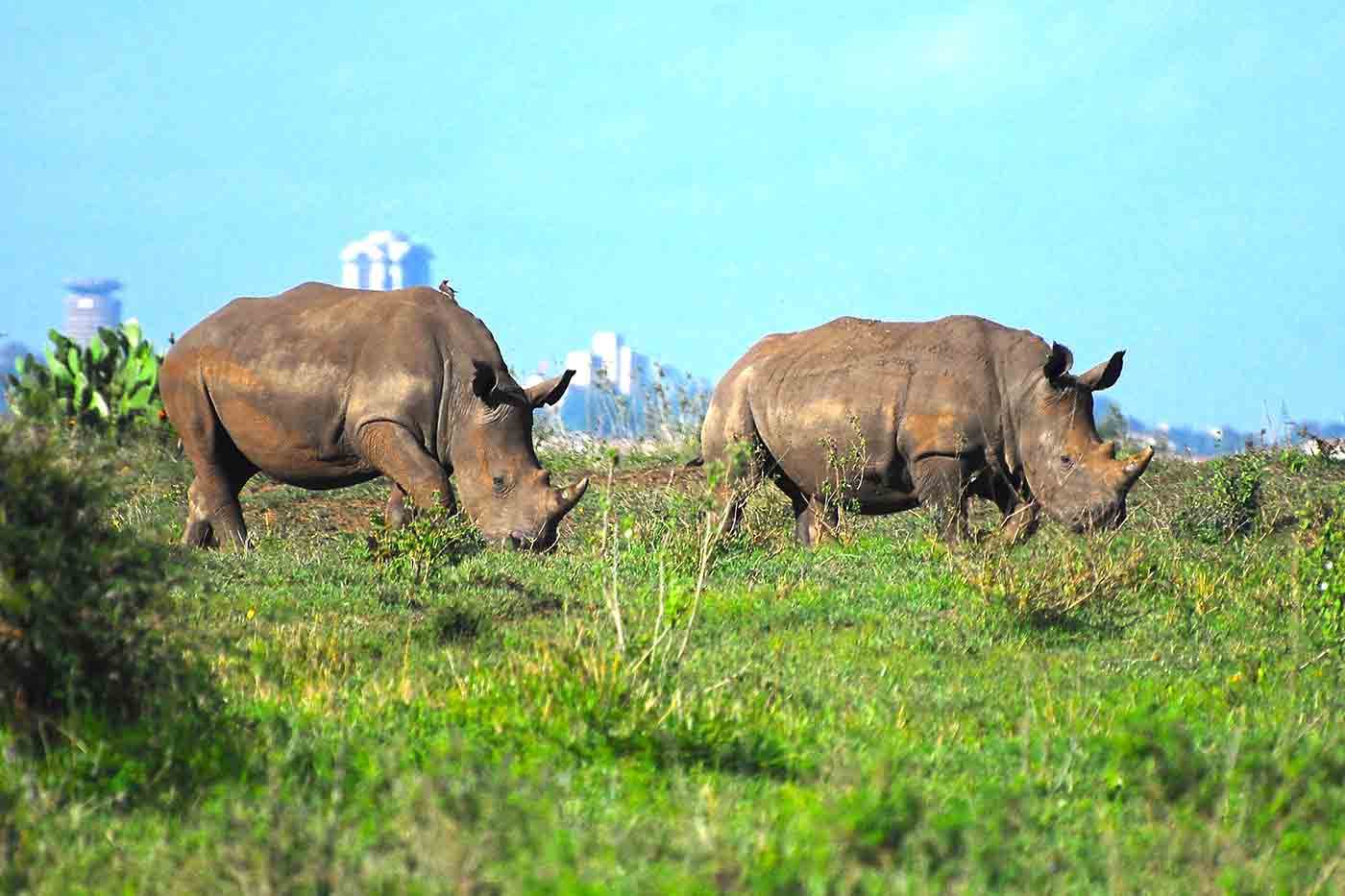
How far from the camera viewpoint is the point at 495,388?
12445 millimetres

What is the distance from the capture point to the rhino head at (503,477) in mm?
12578

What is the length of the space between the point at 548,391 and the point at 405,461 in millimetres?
1327

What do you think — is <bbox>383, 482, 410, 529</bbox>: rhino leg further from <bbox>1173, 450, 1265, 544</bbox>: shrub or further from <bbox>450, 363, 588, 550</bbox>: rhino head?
<bbox>1173, 450, 1265, 544</bbox>: shrub

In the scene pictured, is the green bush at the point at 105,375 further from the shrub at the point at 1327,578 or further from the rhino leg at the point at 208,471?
the shrub at the point at 1327,578

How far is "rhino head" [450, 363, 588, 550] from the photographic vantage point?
1258cm

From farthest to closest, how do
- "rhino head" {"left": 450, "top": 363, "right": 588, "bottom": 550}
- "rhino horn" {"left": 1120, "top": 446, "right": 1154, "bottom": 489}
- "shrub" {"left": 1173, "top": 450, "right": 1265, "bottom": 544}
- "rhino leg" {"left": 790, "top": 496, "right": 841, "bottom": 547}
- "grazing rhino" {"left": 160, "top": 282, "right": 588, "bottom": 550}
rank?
"shrub" {"left": 1173, "top": 450, "right": 1265, "bottom": 544} → "rhino leg" {"left": 790, "top": 496, "right": 841, "bottom": 547} → "rhino horn" {"left": 1120, "top": 446, "right": 1154, "bottom": 489} → "rhino head" {"left": 450, "top": 363, "right": 588, "bottom": 550} → "grazing rhino" {"left": 160, "top": 282, "right": 588, "bottom": 550}

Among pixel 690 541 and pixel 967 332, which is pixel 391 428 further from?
pixel 967 332

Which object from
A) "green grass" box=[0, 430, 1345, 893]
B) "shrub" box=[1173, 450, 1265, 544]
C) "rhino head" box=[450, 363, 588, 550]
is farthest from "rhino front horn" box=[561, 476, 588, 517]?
"shrub" box=[1173, 450, 1265, 544]

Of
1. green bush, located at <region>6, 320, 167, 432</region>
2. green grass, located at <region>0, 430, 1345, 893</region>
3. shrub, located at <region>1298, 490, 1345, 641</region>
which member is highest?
green bush, located at <region>6, 320, 167, 432</region>

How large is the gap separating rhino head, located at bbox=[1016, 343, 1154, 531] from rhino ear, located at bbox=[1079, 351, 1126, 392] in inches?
2.9

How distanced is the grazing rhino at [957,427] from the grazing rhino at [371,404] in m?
1.65

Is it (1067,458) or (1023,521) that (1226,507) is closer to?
(1067,458)

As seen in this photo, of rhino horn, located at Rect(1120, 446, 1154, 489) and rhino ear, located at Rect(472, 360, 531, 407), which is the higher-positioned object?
Result: rhino ear, located at Rect(472, 360, 531, 407)

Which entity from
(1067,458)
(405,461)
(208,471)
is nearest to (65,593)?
(405,461)
